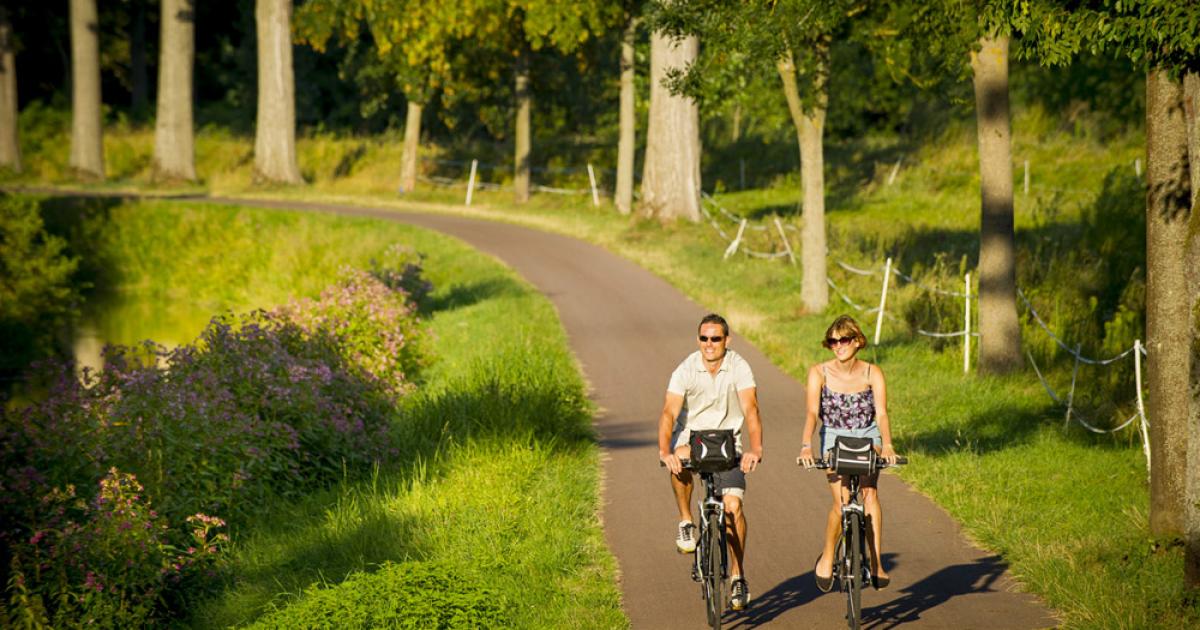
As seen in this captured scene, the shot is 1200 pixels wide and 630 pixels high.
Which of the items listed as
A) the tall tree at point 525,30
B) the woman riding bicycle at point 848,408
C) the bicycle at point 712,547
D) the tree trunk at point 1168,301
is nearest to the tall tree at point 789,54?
the tree trunk at point 1168,301

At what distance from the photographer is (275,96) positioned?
150ft

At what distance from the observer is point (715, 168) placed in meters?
49.9

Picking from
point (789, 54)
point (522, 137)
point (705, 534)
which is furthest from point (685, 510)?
point (522, 137)

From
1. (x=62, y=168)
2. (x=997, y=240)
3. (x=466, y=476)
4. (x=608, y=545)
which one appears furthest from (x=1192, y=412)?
(x=62, y=168)

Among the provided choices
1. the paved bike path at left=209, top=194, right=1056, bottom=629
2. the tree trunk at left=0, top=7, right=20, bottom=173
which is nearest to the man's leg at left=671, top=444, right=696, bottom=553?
the paved bike path at left=209, top=194, right=1056, bottom=629

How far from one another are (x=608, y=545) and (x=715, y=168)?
39.7 metres

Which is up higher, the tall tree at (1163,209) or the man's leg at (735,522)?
the tall tree at (1163,209)

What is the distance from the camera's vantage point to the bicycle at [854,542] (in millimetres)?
8445

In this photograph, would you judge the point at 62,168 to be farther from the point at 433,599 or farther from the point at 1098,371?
the point at 433,599

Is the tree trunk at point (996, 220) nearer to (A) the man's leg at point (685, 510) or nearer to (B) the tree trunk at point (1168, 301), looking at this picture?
(B) the tree trunk at point (1168, 301)

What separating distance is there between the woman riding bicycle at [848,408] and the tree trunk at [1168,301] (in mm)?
3306

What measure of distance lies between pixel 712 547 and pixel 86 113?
1806 inches

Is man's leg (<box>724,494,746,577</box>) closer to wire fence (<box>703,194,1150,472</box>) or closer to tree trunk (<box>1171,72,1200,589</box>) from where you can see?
tree trunk (<box>1171,72,1200,589</box>)

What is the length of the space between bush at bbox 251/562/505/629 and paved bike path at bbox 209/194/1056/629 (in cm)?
102
